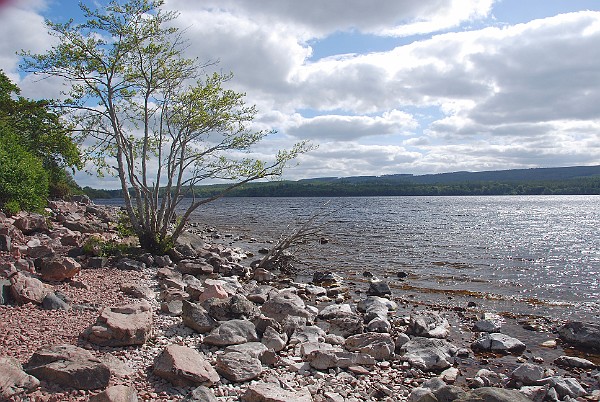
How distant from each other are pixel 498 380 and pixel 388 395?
282cm

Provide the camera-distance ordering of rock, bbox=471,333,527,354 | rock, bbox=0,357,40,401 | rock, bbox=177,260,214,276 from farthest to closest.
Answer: rock, bbox=177,260,214,276 → rock, bbox=471,333,527,354 → rock, bbox=0,357,40,401

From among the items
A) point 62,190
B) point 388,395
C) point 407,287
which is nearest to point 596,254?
point 407,287

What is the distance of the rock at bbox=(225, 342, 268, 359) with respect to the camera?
8609 millimetres

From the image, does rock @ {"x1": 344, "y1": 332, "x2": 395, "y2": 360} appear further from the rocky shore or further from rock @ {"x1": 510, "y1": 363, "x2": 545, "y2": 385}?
rock @ {"x1": 510, "y1": 363, "x2": 545, "y2": 385}

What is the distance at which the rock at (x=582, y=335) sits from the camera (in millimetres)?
11570

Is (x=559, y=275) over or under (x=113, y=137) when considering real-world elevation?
under

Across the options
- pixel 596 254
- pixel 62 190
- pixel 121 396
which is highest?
pixel 62 190

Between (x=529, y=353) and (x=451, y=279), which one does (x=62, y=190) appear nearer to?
(x=451, y=279)

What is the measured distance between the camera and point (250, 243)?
34.1 metres

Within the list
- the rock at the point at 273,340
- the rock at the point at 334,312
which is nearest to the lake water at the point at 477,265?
the rock at the point at 334,312

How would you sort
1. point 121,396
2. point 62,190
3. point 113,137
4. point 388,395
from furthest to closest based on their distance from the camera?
point 62,190
point 113,137
point 388,395
point 121,396

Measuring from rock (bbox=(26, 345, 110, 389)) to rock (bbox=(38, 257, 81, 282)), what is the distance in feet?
18.8

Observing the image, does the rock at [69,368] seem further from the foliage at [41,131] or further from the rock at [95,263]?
the foliage at [41,131]

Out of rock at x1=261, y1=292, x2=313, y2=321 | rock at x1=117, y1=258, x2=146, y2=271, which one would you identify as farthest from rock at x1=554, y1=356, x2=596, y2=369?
rock at x1=117, y1=258, x2=146, y2=271
